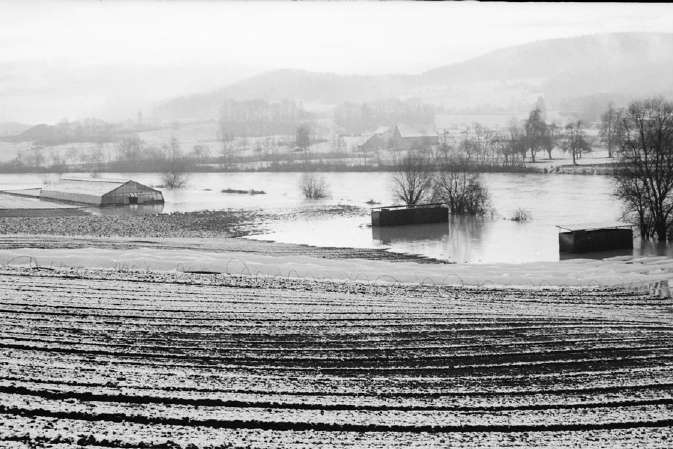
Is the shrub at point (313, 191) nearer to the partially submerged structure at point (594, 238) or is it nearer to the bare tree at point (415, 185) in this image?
the bare tree at point (415, 185)

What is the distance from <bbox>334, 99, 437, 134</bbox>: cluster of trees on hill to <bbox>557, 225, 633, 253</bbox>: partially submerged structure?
2214 inches

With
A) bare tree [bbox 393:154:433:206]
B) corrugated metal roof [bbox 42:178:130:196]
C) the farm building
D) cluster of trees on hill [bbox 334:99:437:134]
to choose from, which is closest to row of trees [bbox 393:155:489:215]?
bare tree [bbox 393:154:433:206]

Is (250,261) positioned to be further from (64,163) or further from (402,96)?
(402,96)

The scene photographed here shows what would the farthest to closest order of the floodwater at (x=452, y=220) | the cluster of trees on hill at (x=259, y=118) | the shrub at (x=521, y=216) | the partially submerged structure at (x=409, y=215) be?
the cluster of trees on hill at (x=259, y=118) < the partially submerged structure at (x=409, y=215) < the shrub at (x=521, y=216) < the floodwater at (x=452, y=220)

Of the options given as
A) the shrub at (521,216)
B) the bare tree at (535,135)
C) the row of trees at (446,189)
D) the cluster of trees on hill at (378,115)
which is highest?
the cluster of trees on hill at (378,115)

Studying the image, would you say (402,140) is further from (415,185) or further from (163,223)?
(163,223)

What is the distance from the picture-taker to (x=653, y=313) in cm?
622

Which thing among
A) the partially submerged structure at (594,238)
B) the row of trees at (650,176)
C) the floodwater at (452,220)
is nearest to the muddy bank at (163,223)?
the floodwater at (452,220)

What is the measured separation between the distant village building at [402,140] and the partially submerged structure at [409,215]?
96.9 feet

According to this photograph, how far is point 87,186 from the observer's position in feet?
74.5

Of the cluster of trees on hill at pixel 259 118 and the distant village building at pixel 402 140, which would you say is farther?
the cluster of trees on hill at pixel 259 118

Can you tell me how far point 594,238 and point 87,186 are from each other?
15883mm

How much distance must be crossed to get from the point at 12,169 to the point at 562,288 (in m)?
35.5

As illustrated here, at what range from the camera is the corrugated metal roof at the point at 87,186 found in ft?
71.3
